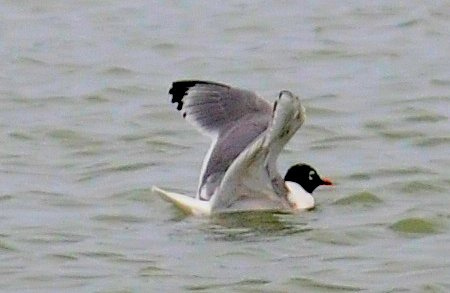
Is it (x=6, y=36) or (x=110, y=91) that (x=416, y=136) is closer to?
(x=110, y=91)

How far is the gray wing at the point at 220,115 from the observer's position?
10031 millimetres

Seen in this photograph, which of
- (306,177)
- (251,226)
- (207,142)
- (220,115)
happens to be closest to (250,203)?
(251,226)

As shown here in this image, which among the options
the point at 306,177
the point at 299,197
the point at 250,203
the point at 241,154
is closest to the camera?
Answer: the point at 241,154

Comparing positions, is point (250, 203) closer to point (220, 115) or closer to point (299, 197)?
point (299, 197)

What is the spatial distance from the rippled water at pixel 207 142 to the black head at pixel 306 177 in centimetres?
12

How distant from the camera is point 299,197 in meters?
10.2

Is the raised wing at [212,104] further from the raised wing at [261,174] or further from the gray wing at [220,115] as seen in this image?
the raised wing at [261,174]

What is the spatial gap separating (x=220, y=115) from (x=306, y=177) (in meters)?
0.67

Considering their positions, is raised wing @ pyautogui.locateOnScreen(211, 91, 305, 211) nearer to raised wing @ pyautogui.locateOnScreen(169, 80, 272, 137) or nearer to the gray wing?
the gray wing

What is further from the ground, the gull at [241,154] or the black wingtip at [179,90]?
the black wingtip at [179,90]

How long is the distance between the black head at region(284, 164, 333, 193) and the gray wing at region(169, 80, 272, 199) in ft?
1.74

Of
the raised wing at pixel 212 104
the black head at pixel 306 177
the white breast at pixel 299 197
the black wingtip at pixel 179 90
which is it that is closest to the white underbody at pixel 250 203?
the white breast at pixel 299 197

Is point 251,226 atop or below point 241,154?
below

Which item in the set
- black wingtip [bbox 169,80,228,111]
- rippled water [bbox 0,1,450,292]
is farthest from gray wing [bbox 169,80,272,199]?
rippled water [bbox 0,1,450,292]
